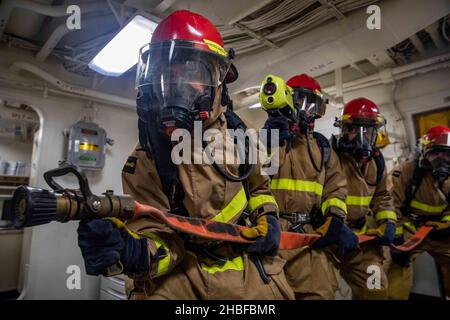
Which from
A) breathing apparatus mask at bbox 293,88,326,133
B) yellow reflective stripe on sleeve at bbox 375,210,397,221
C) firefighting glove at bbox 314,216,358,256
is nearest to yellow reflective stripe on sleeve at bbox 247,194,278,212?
firefighting glove at bbox 314,216,358,256

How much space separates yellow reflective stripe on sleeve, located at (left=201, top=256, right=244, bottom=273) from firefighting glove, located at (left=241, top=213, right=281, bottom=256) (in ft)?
0.22

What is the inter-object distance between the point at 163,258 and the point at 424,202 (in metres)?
3.39

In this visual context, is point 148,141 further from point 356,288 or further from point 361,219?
point 356,288

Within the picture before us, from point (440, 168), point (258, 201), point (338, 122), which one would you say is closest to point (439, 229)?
point (440, 168)

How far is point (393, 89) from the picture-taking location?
4.17 metres

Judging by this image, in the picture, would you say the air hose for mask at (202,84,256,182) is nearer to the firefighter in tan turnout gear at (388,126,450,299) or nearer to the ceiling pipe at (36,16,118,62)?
the ceiling pipe at (36,16,118,62)

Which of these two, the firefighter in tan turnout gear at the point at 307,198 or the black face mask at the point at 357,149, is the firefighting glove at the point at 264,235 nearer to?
the firefighter in tan turnout gear at the point at 307,198

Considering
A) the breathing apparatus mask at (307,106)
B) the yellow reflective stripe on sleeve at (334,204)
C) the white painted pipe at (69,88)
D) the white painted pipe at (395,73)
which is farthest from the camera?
the white painted pipe at (395,73)

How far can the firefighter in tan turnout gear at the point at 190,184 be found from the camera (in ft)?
3.97

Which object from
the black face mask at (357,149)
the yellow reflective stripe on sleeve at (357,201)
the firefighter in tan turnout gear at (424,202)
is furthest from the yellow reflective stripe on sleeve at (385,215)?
the firefighter in tan turnout gear at (424,202)

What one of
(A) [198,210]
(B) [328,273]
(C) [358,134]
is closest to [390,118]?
(C) [358,134]

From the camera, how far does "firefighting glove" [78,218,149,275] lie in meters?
0.88

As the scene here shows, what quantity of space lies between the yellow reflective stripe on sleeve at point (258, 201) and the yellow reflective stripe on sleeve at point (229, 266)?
0.28 m
